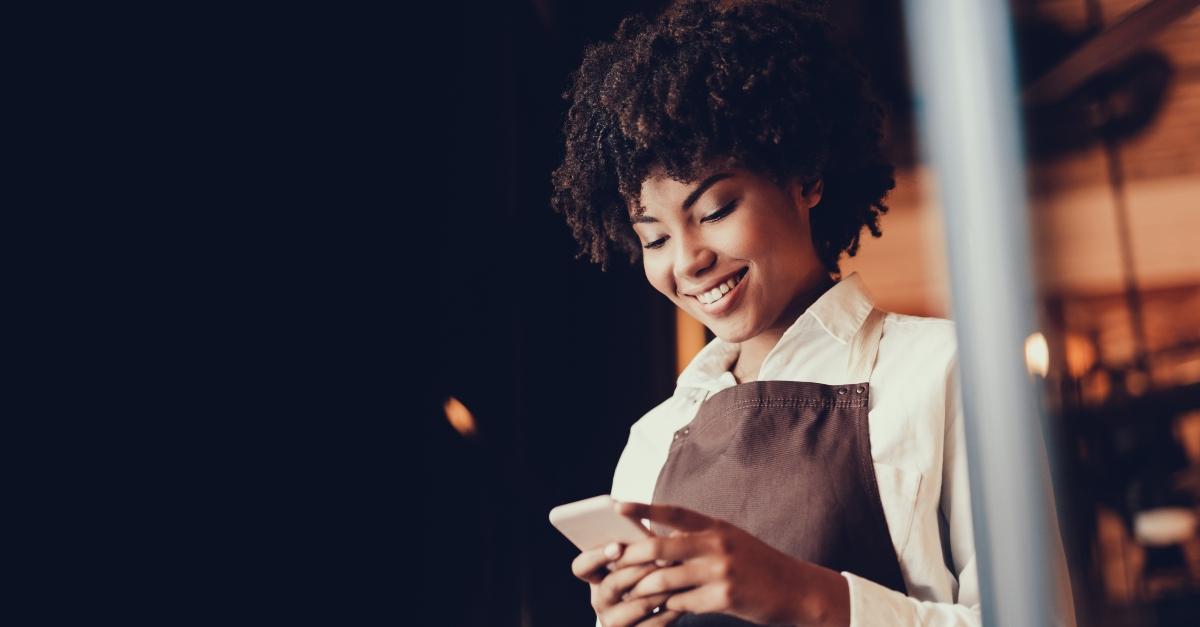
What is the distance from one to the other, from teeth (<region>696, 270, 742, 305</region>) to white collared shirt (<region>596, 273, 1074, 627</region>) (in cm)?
9

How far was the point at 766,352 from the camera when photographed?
3.99 ft

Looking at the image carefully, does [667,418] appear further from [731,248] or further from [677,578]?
[677,578]

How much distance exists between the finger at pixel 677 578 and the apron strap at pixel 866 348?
0.35m

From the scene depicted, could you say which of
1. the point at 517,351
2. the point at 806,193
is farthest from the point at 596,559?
the point at 517,351

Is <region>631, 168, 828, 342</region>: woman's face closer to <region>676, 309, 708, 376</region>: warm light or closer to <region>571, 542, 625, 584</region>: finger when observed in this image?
<region>571, 542, 625, 584</region>: finger

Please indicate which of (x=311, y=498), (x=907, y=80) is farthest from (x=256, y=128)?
(x=907, y=80)

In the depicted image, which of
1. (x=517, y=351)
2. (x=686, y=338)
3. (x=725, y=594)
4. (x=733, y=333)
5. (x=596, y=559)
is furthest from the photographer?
(x=686, y=338)

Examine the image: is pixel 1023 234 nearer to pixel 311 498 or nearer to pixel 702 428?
pixel 702 428

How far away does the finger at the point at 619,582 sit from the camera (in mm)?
845

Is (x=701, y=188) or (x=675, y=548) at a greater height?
(x=701, y=188)

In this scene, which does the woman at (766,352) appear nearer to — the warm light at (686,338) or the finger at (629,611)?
the finger at (629,611)

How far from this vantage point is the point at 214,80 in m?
1.35

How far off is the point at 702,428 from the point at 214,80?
81cm

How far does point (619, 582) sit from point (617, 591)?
0.06 feet
